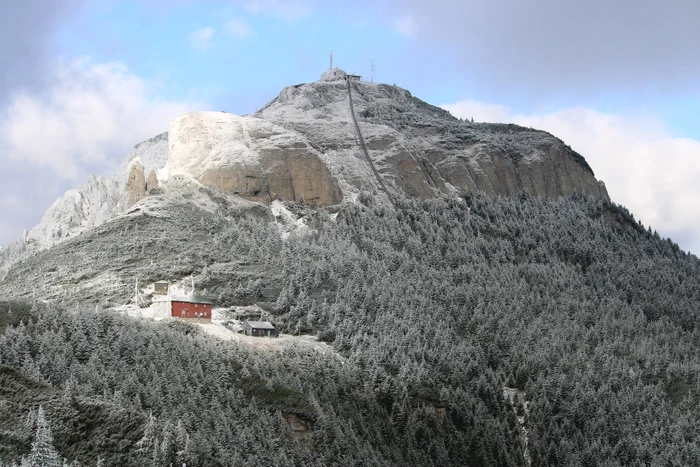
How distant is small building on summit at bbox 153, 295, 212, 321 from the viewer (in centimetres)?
14050

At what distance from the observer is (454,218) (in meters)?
200

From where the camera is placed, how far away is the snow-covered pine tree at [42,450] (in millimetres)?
86312

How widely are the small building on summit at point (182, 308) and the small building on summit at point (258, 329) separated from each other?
5.61 meters

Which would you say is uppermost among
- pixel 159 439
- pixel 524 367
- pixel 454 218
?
pixel 454 218

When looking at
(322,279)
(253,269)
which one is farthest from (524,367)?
(253,269)

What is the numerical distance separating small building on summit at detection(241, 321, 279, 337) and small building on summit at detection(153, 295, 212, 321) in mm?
5608

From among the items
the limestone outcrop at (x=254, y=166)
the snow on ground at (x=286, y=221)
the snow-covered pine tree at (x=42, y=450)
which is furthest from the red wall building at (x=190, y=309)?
the snow-covered pine tree at (x=42, y=450)

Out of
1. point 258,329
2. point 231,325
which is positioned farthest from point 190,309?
point 258,329

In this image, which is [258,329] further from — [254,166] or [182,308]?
[254,166]

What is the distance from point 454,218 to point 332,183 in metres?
23.9

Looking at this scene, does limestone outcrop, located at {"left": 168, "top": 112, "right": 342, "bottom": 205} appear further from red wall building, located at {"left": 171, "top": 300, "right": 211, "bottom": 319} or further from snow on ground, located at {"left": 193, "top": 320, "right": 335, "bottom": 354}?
snow on ground, located at {"left": 193, "top": 320, "right": 335, "bottom": 354}

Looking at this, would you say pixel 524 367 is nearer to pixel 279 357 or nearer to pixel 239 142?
pixel 279 357

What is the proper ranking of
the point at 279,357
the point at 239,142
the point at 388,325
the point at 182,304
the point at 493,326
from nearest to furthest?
the point at 279,357
the point at 182,304
the point at 388,325
the point at 493,326
the point at 239,142

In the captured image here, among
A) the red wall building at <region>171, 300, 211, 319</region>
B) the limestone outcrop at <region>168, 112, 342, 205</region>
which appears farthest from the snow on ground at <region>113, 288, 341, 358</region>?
the limestone outcrop at <region>168, 112, 342, 205</region>
